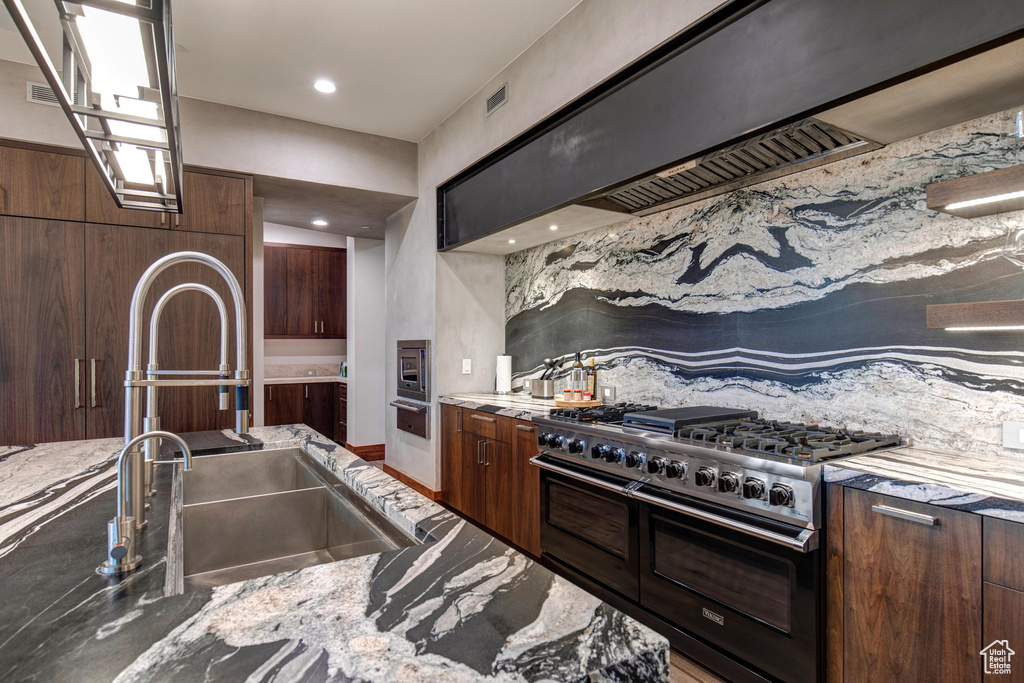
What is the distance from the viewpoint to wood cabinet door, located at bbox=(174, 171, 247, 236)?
139 inches

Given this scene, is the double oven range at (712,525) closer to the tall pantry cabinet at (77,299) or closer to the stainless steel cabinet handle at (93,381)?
the tall pantry cabinet at (77,299)

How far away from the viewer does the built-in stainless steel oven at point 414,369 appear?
13.5 ft

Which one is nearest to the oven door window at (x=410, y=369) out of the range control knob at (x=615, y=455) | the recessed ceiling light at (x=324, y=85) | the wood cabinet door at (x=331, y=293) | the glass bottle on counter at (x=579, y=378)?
the glass bottle on counter at (x=579, y=378)

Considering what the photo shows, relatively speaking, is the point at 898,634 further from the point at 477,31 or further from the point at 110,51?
the point at 477,31

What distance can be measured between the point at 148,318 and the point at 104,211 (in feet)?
2.28

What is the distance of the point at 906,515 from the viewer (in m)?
1.39

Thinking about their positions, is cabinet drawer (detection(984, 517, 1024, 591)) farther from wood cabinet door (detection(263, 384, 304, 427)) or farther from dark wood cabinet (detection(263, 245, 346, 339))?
dark wood cabinet (detection(263, 245, 346, 339))

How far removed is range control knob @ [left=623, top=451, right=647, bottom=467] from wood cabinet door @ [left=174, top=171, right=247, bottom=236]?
3066 millimetres

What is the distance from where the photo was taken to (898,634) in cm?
142

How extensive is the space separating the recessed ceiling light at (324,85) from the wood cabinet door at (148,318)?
1.18 m

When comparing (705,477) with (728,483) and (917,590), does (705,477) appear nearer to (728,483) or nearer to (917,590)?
(728,483)

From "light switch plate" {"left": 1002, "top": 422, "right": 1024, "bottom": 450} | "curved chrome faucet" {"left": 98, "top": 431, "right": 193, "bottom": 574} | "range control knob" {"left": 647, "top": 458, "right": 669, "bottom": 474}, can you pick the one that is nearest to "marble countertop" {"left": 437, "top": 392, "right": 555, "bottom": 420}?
"range control knob" {"left": 647, "top": 458, "right": 669, "bottom": 474}

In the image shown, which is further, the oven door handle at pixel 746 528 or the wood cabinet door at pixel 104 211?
the wood cabinet door at pixel 104 211

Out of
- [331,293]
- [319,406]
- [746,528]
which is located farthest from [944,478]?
[331,293]
